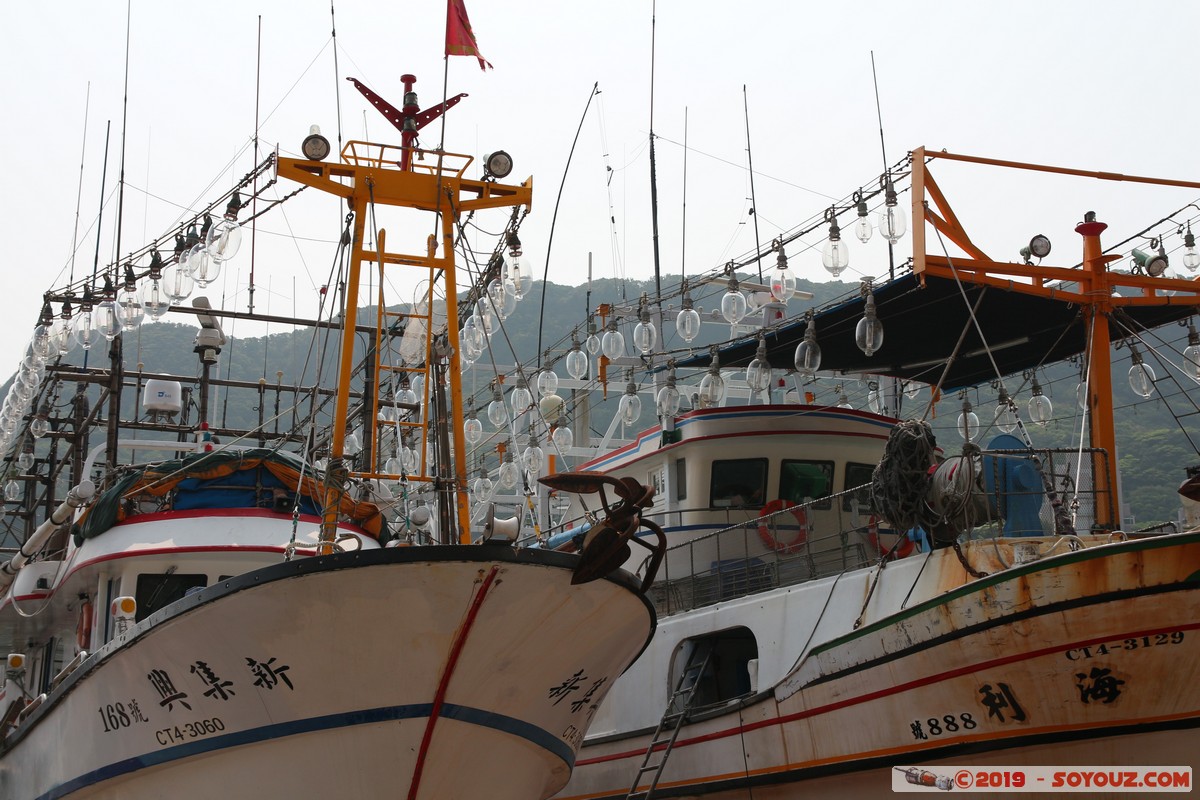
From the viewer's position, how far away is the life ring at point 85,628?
13092 mm

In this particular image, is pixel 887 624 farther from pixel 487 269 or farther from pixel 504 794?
pixel 487 269

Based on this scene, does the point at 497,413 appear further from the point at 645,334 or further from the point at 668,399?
the point at 645,334

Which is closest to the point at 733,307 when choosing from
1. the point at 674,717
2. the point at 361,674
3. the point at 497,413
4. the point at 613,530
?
the point at 674,717

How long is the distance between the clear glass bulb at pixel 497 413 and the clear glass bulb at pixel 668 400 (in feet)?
9.39

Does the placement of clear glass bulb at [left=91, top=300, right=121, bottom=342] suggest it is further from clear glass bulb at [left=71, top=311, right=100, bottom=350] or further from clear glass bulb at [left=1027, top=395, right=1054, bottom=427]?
clear glass bulb at [left=1027, top=395, right=1054, bottom=427]

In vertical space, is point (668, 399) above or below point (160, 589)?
above

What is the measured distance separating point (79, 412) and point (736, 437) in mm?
16134

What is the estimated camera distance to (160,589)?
12.3 meters

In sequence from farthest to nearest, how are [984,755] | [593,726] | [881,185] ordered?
[593,726] → [881,185] → [984,755]

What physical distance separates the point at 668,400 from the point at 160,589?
24.0 ft

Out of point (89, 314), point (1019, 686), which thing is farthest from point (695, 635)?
point (89, 314)

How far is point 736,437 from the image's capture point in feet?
53.5

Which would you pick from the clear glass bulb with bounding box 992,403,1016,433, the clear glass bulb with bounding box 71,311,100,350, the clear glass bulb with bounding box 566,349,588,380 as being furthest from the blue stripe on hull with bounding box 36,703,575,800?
the clear glass bulb with bounding box 71,311,100,350

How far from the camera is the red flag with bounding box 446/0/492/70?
12953mm
